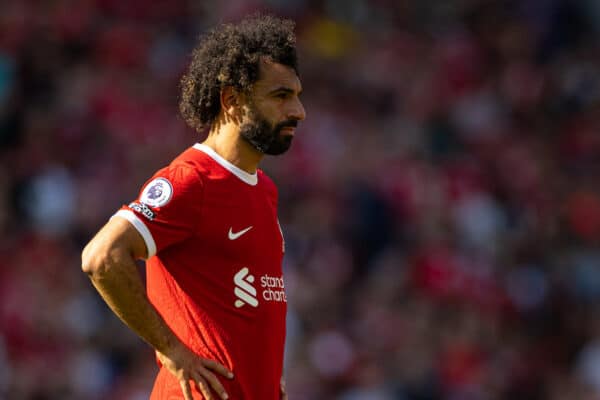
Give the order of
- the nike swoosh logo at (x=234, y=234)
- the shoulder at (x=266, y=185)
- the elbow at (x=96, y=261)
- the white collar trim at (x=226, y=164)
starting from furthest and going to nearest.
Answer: the shoulder at (x=266, y=185) < the white collar trim at (x=226, y=164) < the nike swoosh logo at (x=234, y=234) < the elbow at (x=96, y=261)

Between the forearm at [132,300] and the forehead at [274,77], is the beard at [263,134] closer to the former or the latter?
the forehead at [274,77]

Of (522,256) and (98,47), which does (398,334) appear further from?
(98,47)

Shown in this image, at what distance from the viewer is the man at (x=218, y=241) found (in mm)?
4184

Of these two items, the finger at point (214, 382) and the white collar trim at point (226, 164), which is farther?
the white collar trim at point (226, 164)

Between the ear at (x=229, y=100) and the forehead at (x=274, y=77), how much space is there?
98mm

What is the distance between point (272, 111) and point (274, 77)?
157 millimetres

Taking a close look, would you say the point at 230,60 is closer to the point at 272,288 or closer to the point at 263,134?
the point at 263,134

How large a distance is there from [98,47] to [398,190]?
3.73 meters

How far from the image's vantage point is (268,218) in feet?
15.4

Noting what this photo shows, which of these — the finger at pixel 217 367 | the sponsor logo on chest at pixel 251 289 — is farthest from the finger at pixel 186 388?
the sponsor logo on chest at pixel 251 289

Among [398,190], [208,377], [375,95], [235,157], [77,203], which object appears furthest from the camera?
[375,95]

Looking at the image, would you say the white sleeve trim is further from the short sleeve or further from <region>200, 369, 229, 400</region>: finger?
<region>200, 369, 229, 400</region>: finger

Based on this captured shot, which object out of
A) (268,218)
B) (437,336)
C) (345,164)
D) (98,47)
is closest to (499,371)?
(437,336)

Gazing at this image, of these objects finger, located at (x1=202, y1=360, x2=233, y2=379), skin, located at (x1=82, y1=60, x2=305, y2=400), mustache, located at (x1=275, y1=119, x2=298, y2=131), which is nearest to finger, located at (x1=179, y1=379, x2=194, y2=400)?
skin, located at (x1=82, y1=60, x2=305, y2=400)
